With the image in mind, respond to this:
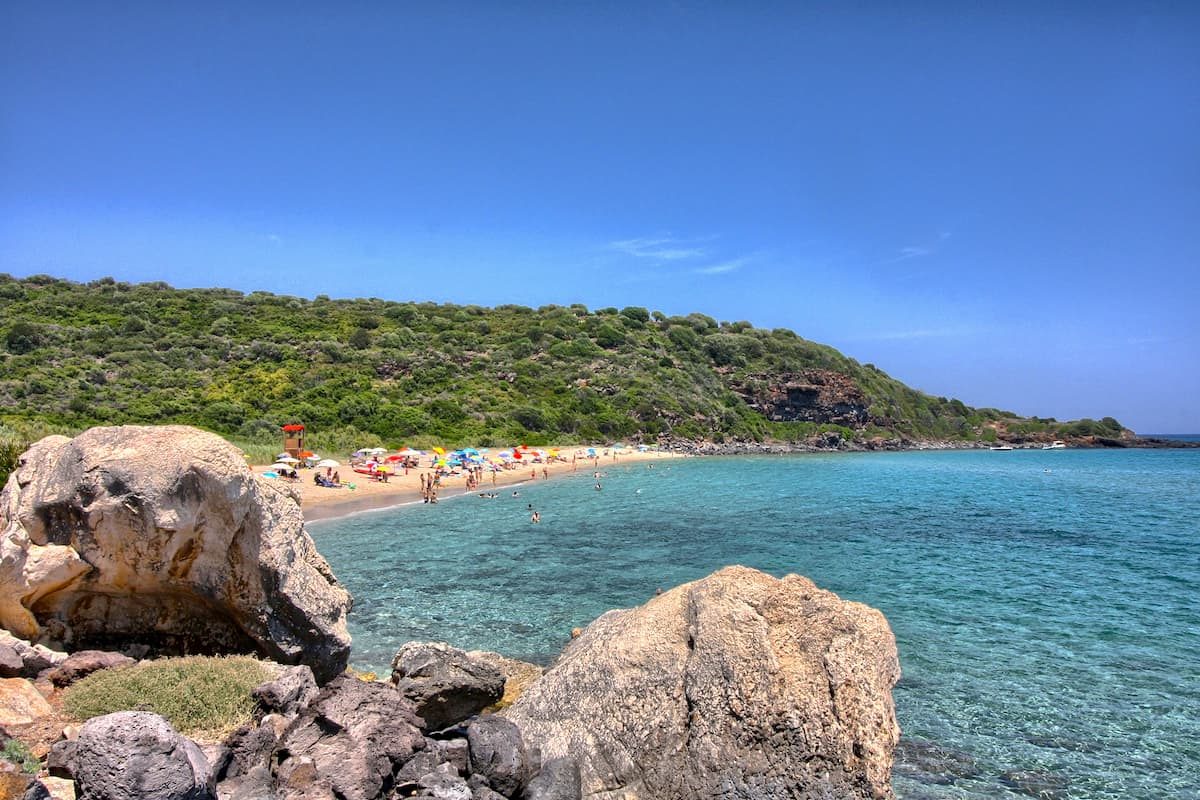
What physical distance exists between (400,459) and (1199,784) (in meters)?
44.3

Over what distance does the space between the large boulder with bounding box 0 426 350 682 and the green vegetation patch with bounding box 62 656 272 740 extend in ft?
3.62

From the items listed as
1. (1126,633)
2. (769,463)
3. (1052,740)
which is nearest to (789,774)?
(1052,740)

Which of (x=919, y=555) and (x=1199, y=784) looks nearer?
(x=1199, y=784)

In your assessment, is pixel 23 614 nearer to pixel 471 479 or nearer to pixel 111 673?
pixel 111 673

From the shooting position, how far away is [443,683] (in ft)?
27.9

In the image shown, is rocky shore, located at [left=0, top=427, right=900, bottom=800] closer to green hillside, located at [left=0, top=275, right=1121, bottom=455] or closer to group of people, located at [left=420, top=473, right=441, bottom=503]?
group of people, located at [left=420, top=473, right=441, bottom=503]

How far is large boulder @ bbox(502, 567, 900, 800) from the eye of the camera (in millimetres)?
6695

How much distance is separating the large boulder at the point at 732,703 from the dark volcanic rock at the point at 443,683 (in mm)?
892

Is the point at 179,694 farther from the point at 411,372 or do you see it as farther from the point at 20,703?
the point at 411,372

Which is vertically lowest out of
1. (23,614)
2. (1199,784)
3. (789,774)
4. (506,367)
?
(1199,784)

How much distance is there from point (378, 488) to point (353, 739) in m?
33.8

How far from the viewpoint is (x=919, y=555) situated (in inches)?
946

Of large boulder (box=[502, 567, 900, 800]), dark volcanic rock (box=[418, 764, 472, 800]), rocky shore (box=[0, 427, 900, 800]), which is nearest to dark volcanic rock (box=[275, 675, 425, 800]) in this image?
rocky shore (box=[0, 427, 900, 800])

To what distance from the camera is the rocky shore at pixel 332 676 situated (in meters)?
6.21
